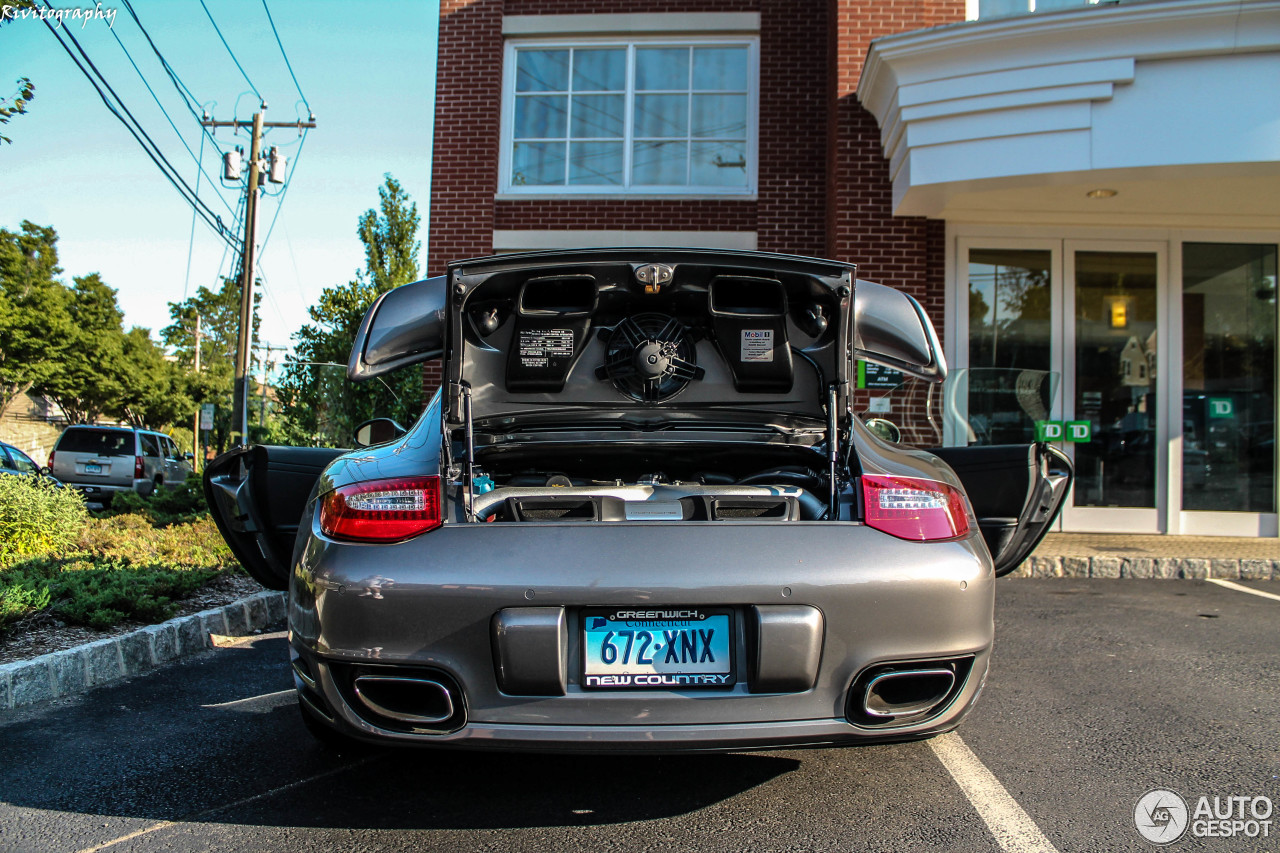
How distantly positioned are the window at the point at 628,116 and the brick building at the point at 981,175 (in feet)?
0.09

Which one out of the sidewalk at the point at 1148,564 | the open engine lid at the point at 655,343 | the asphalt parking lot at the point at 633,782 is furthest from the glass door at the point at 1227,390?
the open engine lid at the point at 655,343

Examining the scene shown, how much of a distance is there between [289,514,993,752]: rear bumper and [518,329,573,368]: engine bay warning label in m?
0.98

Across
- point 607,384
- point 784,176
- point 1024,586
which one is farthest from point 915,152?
point 607,384

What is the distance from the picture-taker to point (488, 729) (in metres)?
2.18

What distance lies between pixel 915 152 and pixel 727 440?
6008 mm

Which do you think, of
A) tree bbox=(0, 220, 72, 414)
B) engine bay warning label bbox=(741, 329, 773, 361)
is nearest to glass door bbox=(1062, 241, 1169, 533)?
engine bay warning label bbox=(741, 329, 773, 361)

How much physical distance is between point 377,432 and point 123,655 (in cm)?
173

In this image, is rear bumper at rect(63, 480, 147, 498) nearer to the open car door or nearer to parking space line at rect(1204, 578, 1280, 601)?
the open car door

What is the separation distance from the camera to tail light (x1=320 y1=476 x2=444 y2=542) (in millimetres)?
2361

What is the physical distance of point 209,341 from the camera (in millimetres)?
57719

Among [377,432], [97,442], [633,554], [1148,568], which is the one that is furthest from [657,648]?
[97,442]

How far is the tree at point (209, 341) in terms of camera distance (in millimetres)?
48844

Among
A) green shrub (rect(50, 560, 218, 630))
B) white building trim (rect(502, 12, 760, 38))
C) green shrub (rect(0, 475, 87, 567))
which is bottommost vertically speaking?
green shrub (rect(50, 560, 218, 630))

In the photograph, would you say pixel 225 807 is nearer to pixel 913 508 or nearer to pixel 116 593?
pixel 913 508
